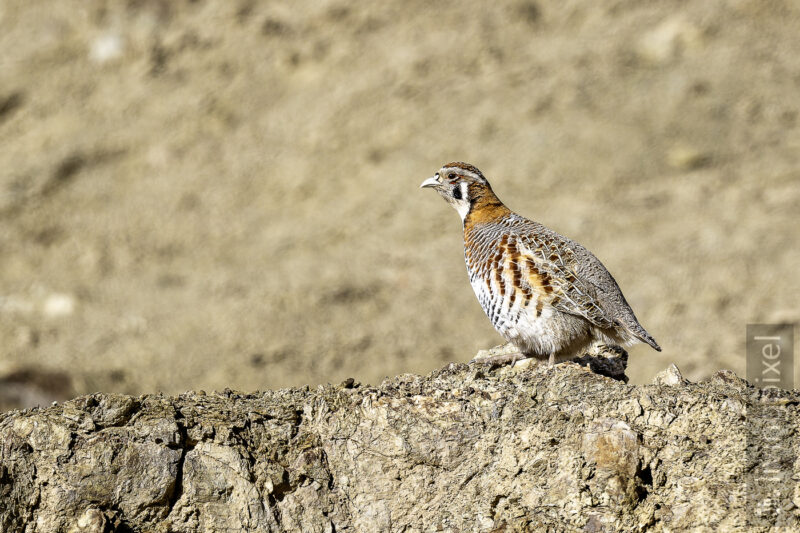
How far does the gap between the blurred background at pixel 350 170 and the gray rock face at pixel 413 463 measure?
10873 millimetres

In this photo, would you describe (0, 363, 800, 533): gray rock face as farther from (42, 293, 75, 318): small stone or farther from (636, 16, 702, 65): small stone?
(636, 16, 702, 65): small stone

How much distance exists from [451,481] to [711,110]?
52.9 ft

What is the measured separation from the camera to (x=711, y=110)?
19672mm

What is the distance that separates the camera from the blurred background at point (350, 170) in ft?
55.7

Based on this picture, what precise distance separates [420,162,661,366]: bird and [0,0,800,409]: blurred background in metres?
8.43

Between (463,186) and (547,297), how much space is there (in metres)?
1.60

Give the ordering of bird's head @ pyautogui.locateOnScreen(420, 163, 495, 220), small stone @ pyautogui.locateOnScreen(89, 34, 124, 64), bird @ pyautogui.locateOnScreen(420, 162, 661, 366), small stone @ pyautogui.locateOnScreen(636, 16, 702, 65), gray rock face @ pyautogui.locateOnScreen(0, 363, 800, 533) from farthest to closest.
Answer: small stone @ pyautogui.locateOnScreen(89, 34, 124, 64) < small stone @ pyautogui.locateOnScreen(636, 16, 702, 65) < bird's head @ pyautogui.locateOnScreen(420, 163, 495, 220) < bird @ pyautogui.locateOnScreen(420, 162, 661, 366) < gray rock face @ pyautogui.locateOnScreen(0, 363, 800, 533)

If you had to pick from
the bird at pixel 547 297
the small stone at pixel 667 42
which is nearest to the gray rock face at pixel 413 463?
the bird at pixel 547 297

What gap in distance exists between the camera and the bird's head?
28.2 feet

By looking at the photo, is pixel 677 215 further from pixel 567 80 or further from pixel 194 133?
pixel 194 133

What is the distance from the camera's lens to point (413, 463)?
5102 millimetres

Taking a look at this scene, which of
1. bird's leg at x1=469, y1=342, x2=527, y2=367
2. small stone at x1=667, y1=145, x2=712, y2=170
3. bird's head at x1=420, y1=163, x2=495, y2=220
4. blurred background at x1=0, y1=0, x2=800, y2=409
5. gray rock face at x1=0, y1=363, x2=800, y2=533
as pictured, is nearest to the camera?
gray rock face at x1=0, y1=363, x2=800, y2=533

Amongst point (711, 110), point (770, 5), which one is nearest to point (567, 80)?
point (711, 110)

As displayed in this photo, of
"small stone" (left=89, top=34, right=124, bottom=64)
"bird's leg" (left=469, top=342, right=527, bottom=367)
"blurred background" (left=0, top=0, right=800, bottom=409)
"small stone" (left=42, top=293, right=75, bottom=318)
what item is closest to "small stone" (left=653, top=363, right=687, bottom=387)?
"bird's leg" (left=469, top=342, right=527, bottom=367)
